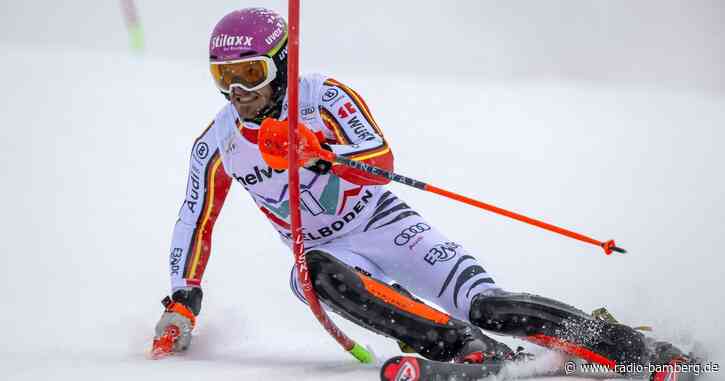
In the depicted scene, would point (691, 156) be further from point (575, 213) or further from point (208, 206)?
point (208, 206)

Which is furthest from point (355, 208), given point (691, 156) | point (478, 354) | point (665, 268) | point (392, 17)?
point (392, 17)

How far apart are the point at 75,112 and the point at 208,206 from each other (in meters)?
5.42

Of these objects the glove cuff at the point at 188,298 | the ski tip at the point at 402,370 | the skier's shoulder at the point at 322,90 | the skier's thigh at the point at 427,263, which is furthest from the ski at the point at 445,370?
the glove cuff at the point at 188,298

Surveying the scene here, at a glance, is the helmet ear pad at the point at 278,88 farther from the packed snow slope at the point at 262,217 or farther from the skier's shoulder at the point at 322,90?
the packed snow slope at the point at 262,217

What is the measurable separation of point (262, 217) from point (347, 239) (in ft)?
11.3

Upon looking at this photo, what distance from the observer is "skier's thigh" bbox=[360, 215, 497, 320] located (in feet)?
11.1

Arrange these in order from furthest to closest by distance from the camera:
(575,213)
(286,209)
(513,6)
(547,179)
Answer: (513,6) → (547,179) → (575,213) → (286,209)

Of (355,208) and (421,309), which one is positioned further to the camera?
(355,208)

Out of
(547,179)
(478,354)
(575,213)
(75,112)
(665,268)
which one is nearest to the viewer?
(478,354)

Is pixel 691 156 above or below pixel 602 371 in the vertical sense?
above

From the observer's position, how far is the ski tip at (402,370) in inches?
102

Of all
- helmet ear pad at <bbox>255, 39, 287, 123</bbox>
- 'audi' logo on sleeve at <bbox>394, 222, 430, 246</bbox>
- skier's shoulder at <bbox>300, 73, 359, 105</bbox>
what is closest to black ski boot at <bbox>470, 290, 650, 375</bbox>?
'audi' logo on sleeve at <bbox>394, 222, 430, 246</bbox>

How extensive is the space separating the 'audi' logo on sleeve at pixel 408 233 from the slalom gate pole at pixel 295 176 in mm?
490

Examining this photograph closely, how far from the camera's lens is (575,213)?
671cm
